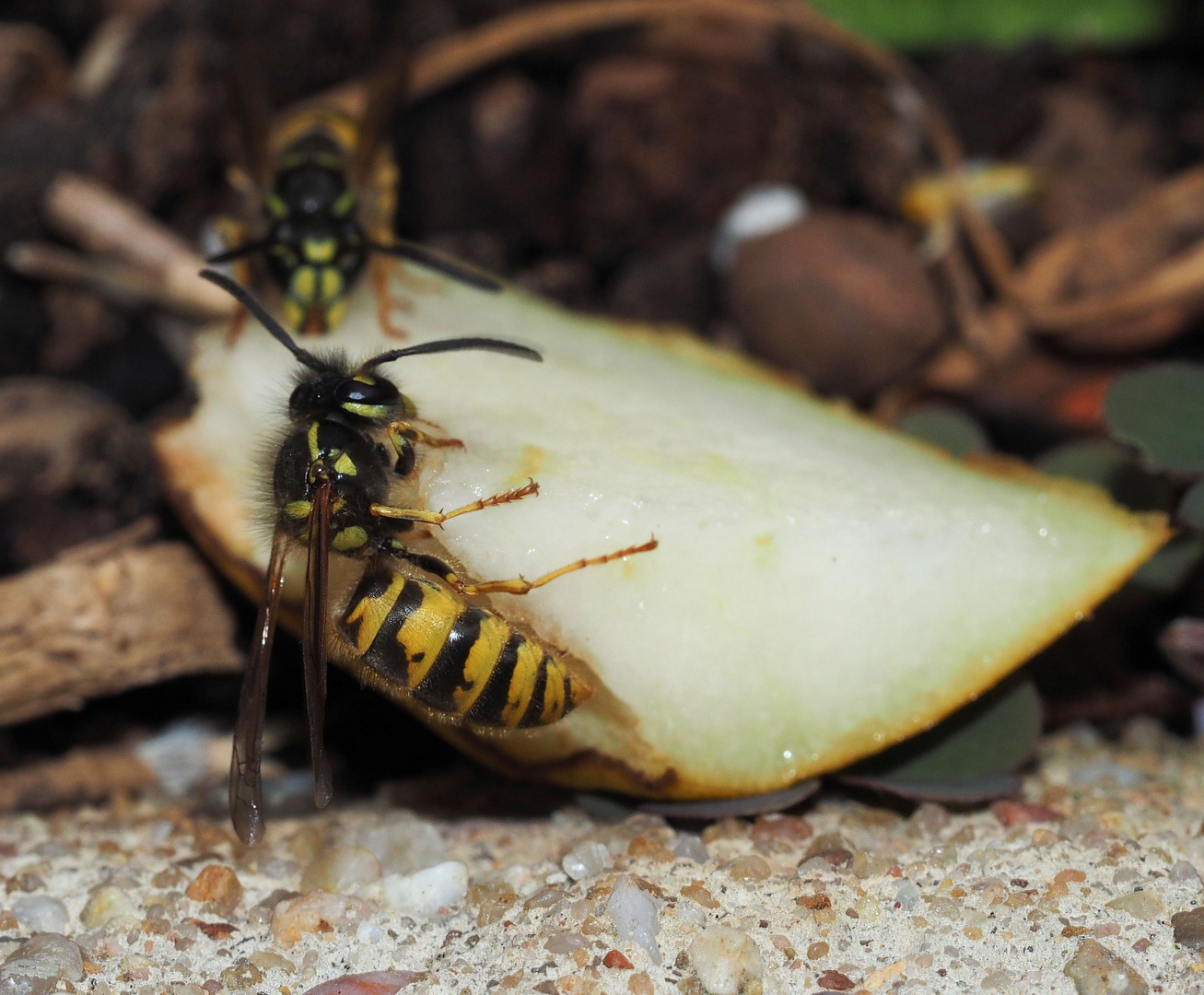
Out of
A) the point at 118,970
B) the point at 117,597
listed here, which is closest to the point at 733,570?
the point at 118,970

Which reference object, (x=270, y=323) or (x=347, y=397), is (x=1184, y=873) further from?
(x=270, y=323)

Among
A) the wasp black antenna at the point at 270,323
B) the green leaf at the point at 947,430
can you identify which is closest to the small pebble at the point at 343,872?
the wasp black antenna at the point at 270,323

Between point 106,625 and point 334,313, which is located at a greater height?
point 334,313

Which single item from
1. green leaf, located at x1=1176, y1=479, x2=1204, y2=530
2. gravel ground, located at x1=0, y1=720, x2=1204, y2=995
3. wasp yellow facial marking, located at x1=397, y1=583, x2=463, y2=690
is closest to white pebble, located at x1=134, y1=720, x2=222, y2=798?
gravel ground, located at x1=0, y1=720, x2=1204, y2=995

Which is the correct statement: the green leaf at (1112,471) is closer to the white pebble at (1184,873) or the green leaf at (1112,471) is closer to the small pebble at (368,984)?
the white pebble at (1184,873)

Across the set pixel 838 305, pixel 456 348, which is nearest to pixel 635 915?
pixel 456 348

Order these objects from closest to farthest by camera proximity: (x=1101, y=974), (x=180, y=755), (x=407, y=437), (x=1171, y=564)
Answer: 1. (x=1101, y=974)
2. (x=407, y=437)
3. (x=1171, y=564)
4. (x=180, y=755)

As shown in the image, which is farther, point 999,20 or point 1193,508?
point 999,20
